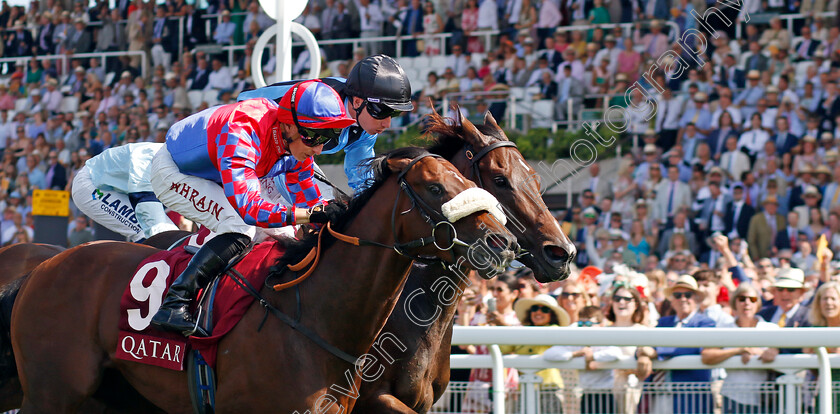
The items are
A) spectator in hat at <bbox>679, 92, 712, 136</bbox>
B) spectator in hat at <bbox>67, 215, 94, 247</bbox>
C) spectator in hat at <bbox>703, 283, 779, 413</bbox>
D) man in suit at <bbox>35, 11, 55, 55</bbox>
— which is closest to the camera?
spectator in hat at <bbox>703, 283, 779, 413</bbox>

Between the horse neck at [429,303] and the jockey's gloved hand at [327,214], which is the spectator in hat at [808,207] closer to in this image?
the horse neck at [429,303]

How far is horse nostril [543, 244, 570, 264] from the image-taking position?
12.5 ft

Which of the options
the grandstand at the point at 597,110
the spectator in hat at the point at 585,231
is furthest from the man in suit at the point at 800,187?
the spectator in hat at the point at 585,231

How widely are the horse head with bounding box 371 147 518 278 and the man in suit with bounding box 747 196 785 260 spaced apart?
19.5ft

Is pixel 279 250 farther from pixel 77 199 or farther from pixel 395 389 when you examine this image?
pixel 77 199

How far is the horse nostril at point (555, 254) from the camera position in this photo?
12.5 ft

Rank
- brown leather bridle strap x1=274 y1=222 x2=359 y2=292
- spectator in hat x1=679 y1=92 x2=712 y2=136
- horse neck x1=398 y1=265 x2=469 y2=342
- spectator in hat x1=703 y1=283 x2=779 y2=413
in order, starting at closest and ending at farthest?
brown leather bridle strap x1=274 y1=222 x2=359 y2=292, horse neck x1=398 y1=265 x2=469 y2=342, spectator in hat x1=703 y1=283 x2=779 y2=413, spectator in hat x1=679 y1=92 x2=712 y2=136

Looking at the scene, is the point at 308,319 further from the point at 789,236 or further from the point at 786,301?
the point at 789,236

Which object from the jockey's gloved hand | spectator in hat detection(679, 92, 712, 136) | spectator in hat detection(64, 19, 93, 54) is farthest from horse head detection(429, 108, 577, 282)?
spectator in hat detection(64, 19, 93, 54)

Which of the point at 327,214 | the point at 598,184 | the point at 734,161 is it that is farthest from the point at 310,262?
the point at 598,184

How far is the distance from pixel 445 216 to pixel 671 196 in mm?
6455

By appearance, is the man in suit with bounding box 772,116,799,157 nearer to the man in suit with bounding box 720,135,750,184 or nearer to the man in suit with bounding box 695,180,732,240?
the man in suit with bounding box 720,135,750,184

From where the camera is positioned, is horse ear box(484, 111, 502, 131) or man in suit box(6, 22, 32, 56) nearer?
horse ear box(484, 111, 502, 131)

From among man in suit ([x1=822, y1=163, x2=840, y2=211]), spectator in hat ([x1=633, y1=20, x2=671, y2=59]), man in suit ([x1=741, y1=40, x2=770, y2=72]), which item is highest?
spectator in hat ([x1=633, y1=20, x2=671, y2=59])
